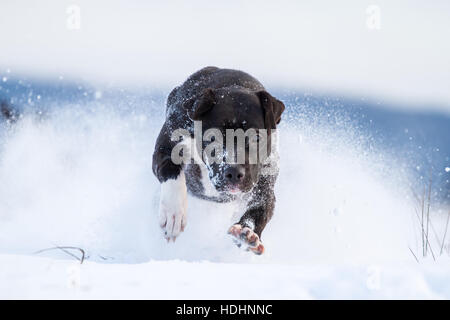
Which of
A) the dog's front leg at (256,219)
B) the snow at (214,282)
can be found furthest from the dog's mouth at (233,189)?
the snow at (214,282)

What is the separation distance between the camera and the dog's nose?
370 centimetres

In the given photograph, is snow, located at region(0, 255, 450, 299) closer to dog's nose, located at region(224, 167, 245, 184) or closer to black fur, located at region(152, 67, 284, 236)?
dog's nose, located at region(224, 167, 245, 184)

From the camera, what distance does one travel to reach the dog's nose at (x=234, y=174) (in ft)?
12.1

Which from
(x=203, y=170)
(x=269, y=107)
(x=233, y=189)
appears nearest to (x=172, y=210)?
(x=203, y=170)

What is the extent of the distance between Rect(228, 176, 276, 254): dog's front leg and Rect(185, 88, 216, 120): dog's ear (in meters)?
0.85

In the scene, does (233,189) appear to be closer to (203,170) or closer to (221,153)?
(221,153)

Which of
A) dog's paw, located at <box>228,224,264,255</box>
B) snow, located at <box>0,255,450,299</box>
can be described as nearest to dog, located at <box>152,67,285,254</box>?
dog's paw, located at <box>228,224,264,255</box>

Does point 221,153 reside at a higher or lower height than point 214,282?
higher

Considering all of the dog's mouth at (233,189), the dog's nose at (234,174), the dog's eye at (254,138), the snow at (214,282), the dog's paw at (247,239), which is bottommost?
the snow at (214,282)

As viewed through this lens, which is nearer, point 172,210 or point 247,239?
point 247,239

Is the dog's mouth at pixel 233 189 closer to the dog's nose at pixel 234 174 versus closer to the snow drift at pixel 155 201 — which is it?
the dog's nose at pixel 234 174

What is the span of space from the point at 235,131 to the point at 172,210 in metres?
0.92

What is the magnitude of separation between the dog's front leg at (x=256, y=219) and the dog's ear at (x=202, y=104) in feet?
2.78

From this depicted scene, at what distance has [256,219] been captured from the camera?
168 inches
